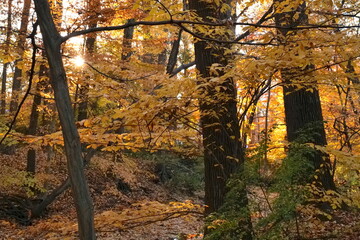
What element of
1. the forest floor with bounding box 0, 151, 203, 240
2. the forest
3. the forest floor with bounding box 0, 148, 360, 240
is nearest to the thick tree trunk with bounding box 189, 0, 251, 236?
the forest

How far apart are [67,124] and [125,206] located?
8998mm

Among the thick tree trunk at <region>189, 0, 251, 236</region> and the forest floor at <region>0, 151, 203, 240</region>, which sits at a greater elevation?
the thick tree trunk at <region>189, 0, 251, 236</region>

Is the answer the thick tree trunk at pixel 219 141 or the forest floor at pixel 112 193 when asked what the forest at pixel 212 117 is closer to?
the thick tree trunk at pixel 219 141

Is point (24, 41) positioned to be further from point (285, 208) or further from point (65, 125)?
point (285, 208)

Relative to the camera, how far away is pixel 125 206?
10984 mm

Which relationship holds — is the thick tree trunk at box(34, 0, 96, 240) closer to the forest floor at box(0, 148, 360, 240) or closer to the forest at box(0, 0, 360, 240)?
the forest at box(0, 0, 360, 240)

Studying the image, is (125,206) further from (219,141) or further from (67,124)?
(67,124)

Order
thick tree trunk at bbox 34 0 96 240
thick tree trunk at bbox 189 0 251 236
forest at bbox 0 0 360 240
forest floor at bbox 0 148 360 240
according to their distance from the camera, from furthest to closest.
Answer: forest floor at bbox 0 148 360 240
thick tree trunk at bbox 189 0 251 236
forest at bbox 0 0 360 240
thick tree trunk at bbox 34 0 96 240

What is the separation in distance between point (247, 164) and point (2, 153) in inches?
A: 437

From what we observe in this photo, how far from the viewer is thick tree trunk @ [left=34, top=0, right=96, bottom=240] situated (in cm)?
251

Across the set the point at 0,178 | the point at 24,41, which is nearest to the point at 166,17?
the point at 24,41

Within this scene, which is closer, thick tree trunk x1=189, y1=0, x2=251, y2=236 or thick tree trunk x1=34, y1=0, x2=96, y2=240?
thick tree trunk x1=34, y1=0, x2=96, y2=240

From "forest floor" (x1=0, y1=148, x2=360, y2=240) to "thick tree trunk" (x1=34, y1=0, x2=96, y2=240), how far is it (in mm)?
1568

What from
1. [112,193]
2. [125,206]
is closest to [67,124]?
[125,206]
